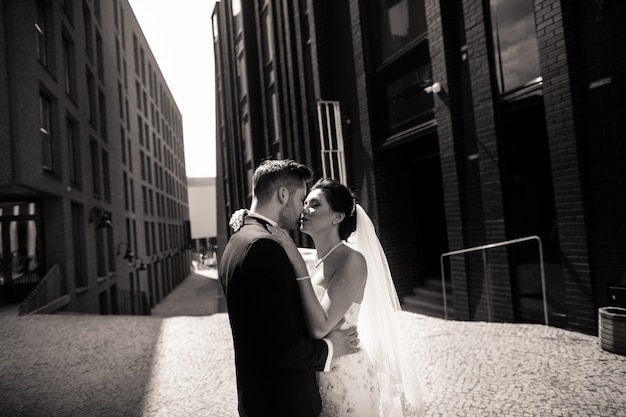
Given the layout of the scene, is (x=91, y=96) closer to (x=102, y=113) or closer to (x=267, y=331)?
(x=102, y=113)

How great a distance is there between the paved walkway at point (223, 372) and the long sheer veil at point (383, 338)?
2.44ft

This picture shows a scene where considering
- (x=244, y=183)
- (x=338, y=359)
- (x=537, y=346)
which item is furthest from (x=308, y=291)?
(x=244, y=183)

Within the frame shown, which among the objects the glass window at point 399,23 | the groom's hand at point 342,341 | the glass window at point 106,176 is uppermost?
the glass window at point 399,23

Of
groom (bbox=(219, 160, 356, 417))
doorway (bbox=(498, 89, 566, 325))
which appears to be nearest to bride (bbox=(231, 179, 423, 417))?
groom (bbox=(219, 160, 356, 417))

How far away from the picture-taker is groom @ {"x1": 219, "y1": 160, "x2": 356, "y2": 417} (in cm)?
183

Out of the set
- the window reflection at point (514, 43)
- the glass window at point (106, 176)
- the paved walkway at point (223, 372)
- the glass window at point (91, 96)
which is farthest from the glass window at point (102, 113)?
the window reflection at point (514, 43)

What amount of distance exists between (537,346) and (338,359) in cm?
360

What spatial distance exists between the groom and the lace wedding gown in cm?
46

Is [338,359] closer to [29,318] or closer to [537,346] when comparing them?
[537,346]

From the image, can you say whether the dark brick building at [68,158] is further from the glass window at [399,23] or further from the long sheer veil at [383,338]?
the long sheer veil at [383,338]

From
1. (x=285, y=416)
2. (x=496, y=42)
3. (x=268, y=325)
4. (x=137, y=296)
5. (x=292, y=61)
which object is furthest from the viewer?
(x=137, y=296)

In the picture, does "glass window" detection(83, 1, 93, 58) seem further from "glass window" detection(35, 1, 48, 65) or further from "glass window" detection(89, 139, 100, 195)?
"glass window" detection(35, 1, 48, 65)

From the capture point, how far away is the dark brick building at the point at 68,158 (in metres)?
11.5

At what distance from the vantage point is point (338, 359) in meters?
2.64
